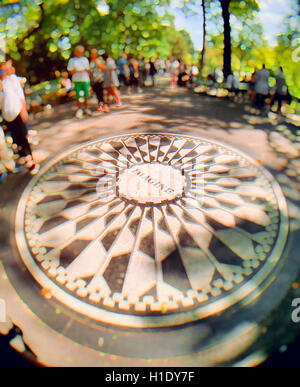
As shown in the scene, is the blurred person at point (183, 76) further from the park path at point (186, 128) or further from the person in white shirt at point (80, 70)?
the person in white shirt at point (80, 70)

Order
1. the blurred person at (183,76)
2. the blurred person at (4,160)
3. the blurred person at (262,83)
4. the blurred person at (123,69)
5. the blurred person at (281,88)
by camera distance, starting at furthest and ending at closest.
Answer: the blurred person at (183,76) → the blurred person at (123,69) → the blurred person at (262,83) → the blurred person at (281,88) → the blurred person at (4,160)

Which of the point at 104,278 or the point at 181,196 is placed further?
the point at 181,196

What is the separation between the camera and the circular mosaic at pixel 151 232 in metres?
3.36

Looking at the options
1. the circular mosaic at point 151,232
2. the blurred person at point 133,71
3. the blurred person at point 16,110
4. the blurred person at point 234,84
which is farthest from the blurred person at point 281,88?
the blurred person at point 16,110

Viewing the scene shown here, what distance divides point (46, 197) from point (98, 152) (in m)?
2.07

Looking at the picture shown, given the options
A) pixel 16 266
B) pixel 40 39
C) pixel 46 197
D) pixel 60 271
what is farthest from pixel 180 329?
pixel 40 39

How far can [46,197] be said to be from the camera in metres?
5.16

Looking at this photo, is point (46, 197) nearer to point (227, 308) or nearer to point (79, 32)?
point (227, 308)

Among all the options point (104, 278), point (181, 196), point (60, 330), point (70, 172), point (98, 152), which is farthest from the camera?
point (98, 152)

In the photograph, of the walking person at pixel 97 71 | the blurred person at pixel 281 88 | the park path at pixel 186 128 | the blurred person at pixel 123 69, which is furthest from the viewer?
the blurred person at pixel 123 69

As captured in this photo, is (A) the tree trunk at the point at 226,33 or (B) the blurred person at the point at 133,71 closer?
(B) the blurred person at the point at 133,71

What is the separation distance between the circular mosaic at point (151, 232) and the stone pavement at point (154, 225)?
17mm

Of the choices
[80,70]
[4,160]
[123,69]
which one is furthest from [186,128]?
[123,69]

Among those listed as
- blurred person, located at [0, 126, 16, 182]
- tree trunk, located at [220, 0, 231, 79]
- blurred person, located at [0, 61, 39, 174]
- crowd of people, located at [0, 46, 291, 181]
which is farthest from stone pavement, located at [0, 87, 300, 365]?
tree trunk, located at [220, 0, 231, 79]
